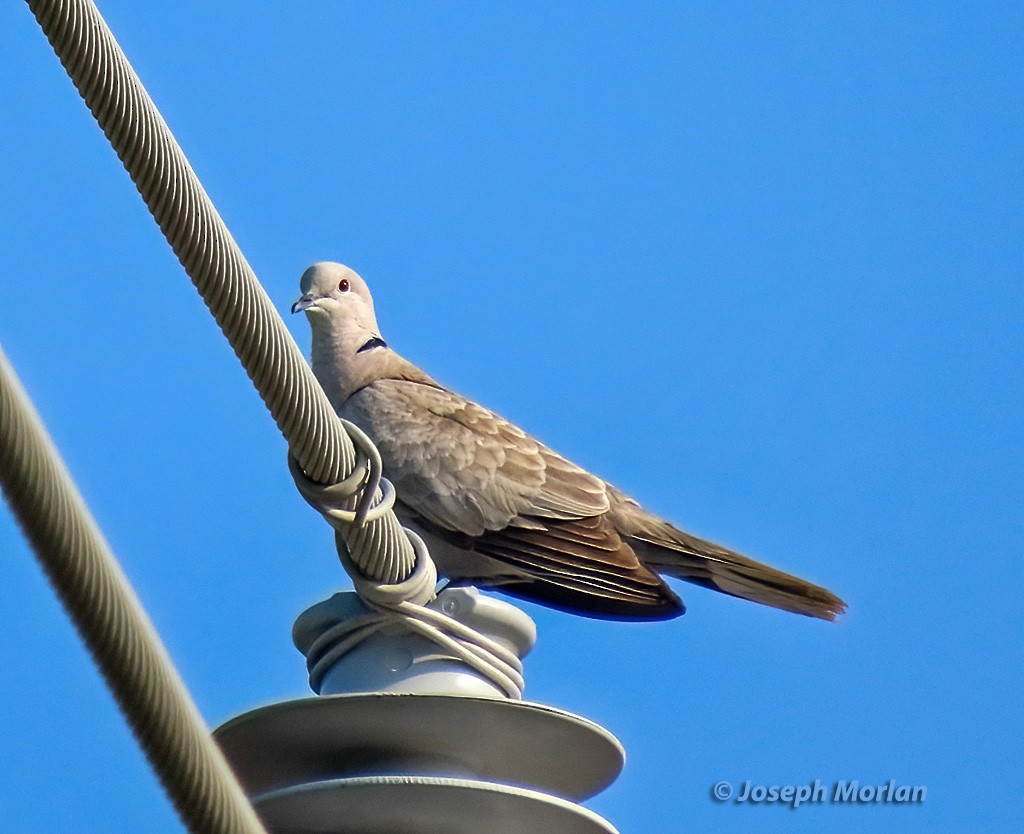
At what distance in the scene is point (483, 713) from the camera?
3.14 meters

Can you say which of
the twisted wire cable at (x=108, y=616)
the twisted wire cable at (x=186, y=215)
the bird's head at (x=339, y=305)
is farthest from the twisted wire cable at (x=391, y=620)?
the bird's head at (x=339, y=305)

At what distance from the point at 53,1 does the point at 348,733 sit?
1421 mm

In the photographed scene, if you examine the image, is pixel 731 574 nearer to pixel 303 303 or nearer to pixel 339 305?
pixel 339 305

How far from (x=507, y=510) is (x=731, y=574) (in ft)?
3.13

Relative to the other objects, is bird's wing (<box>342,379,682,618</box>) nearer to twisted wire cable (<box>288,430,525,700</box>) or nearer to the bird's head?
the bird's head

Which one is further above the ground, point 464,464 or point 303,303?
point 303,303

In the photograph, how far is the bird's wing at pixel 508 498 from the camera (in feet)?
21.4

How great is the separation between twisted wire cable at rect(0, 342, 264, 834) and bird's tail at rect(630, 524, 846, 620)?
502 cm

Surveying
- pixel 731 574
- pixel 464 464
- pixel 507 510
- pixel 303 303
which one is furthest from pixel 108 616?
pixel 303 303

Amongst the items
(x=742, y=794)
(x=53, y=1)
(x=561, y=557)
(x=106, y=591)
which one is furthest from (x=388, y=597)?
(x=742, y=794)

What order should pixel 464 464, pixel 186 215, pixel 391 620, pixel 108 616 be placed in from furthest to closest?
pixel 464 464, pixel 391 620, pixel 186 215, pixel 108 616

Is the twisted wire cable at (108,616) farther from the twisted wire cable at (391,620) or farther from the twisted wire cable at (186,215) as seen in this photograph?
the twisted wire cable at (391,620)

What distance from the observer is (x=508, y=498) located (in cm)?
683

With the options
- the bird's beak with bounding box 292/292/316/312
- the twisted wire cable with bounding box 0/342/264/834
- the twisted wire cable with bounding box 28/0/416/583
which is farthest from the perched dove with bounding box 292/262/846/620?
the twisted wire cable with bounding box 0/342/264/834
